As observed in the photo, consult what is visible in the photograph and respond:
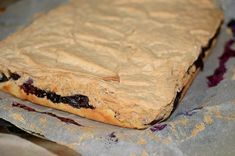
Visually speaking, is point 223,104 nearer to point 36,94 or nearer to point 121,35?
point 121,35

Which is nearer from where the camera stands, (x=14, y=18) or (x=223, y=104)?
(x=223, y=104)

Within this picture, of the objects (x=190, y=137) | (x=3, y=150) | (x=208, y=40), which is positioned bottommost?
(x=3, y=150)

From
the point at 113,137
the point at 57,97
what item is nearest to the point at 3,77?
the point at 57,97

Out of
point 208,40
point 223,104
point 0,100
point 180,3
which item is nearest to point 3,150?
point 0,100

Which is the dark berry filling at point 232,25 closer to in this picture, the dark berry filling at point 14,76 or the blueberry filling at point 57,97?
the blueberry filling at point 57,97

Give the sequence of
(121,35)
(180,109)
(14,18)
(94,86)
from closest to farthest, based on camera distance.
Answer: (94,86), (180,109), (121,35), (14,18)

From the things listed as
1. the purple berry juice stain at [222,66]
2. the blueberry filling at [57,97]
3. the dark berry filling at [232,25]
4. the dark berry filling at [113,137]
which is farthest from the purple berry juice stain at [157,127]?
the dark berry filling at [232,25]
